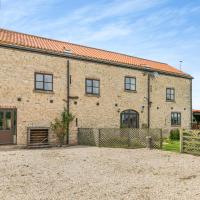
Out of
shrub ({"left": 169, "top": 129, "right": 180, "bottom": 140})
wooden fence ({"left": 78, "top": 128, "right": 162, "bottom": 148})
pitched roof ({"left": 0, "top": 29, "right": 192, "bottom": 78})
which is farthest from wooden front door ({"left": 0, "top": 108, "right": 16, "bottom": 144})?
shrub ({"left": 169, "top": 129, "right": 180, "bottom": 140})

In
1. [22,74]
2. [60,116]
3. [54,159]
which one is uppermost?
[22,74]

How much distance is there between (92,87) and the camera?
2164 centimetres

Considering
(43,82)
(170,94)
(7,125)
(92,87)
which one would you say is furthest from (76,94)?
(170,94)

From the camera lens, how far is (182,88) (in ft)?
93.9

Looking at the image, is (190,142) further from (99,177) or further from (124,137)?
(99,177)

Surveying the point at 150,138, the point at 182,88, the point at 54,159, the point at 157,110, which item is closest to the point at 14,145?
the point at 54,159

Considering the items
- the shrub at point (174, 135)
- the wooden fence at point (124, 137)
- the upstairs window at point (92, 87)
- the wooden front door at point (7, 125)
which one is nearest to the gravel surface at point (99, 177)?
the wooden front door at point (7, 125)

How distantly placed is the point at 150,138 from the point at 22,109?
8.46 metres

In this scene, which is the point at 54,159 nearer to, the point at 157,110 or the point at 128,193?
the point at 128,193

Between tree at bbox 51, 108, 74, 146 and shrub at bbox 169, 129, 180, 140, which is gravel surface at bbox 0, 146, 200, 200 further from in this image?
shrub at bbox 169, 129, 180, 140

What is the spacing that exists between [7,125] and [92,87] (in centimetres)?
717

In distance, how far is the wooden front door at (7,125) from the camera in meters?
17.3

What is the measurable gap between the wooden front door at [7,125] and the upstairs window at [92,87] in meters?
6.06

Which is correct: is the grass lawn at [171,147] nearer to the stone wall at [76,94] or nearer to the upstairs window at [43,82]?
the stone wall at [76,94]
